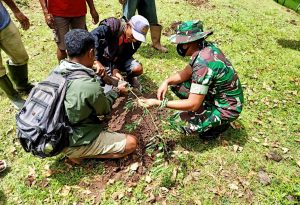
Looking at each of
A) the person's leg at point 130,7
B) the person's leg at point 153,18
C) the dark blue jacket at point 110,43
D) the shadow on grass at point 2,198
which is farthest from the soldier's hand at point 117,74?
the shadow on grass at point 2,198

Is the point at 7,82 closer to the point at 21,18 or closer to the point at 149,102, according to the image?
the point at 21,18

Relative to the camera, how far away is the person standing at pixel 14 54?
15.2 ft

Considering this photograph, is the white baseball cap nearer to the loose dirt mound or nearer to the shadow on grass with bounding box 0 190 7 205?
the loose dirt mound

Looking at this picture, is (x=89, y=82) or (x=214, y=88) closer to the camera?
(x=89, y=82)

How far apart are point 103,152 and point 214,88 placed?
1.70 metres

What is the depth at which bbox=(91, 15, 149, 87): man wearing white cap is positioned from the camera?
4602 mm

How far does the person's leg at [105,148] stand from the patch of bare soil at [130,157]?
0.55ft

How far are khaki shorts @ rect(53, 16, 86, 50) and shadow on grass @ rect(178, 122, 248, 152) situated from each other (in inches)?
105

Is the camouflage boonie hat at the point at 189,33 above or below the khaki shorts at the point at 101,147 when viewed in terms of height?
above

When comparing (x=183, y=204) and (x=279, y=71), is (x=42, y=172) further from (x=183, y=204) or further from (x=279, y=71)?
(x=279, y=71)

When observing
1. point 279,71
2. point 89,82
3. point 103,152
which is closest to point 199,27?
point 89,82

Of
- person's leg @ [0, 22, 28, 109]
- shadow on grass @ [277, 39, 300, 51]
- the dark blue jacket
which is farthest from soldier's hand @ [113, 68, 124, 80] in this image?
shadow on grass @ [277, 39, 300, 51]

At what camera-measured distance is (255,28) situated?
825cm

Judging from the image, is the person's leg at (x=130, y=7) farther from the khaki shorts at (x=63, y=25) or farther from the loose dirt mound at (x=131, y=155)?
the loose dirt mound at (x=131, y=155)
